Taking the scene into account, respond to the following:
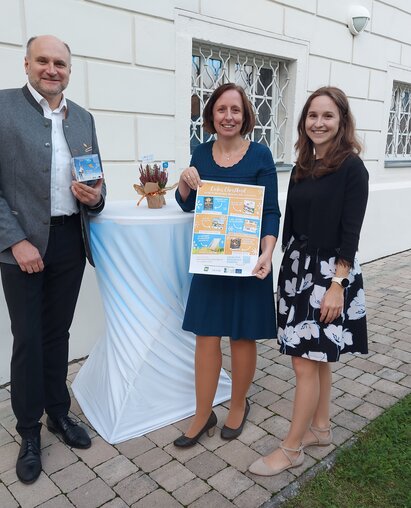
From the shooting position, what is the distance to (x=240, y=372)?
249 centimetres

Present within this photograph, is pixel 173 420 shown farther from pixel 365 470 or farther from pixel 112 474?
pixel 365 470

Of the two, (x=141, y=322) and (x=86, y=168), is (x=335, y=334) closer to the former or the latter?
(x=141, y=322)

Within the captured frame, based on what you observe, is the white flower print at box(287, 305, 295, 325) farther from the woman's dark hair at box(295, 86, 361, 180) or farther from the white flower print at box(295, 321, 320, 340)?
the woman's dark hair at box(295, 86, 361, 180)

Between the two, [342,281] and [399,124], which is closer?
[342,281]

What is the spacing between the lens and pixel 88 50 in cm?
328

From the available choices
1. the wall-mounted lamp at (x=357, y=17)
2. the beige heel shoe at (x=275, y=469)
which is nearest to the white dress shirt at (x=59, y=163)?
the beige heel shoe at (x=275, y=469)

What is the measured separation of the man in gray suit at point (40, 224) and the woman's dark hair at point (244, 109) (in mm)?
592

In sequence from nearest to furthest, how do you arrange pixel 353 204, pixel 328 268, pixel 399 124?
pixel 353 204 < pixel 328 268 < pixel 399 124

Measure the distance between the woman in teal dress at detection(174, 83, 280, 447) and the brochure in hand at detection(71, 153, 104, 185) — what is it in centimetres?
42

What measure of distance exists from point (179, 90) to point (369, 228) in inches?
139

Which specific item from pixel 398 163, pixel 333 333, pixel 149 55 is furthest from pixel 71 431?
pixel 398 163

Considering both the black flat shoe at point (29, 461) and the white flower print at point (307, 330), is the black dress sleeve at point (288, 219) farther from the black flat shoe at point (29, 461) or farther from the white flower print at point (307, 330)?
the black flat shoe at point (29, 461)

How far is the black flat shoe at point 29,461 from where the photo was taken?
2234 millimetres

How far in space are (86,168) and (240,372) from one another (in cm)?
132
